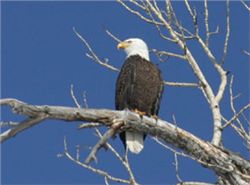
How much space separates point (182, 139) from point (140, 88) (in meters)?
2.00

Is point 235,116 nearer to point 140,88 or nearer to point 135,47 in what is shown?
point 140,88

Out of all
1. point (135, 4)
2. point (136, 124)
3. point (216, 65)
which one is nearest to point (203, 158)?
point (136, 124)

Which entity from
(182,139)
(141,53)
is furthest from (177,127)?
(141,53)

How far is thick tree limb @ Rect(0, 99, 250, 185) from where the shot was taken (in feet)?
17.4

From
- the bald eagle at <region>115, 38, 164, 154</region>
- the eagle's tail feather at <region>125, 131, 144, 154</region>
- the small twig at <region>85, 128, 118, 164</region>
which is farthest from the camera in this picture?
the bald eagle at <region>115, 38, 164, 154</region>

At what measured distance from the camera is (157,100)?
7.42 meters

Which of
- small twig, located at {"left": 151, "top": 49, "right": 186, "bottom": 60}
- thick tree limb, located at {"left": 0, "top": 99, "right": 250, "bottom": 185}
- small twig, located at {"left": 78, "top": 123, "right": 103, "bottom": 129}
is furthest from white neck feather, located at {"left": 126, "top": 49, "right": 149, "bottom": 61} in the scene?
small twig, located at {"left": 78, "top": 123, "right": 103, "bottom": 129}

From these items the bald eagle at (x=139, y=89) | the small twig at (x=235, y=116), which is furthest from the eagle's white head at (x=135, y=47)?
the small twig at (x=235, y=116)

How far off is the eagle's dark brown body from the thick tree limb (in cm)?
176

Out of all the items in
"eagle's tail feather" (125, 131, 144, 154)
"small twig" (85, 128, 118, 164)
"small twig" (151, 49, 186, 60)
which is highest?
"small twig" (151, 49, 186, 60)

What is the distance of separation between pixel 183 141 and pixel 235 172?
0.45 m

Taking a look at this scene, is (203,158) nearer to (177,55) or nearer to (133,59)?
(177,55)

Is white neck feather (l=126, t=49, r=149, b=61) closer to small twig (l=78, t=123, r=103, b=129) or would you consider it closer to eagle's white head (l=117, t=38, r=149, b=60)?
eagle's white head (l=117, t=38, r=149, b=60)

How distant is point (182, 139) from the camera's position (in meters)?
Answer: 5.48
